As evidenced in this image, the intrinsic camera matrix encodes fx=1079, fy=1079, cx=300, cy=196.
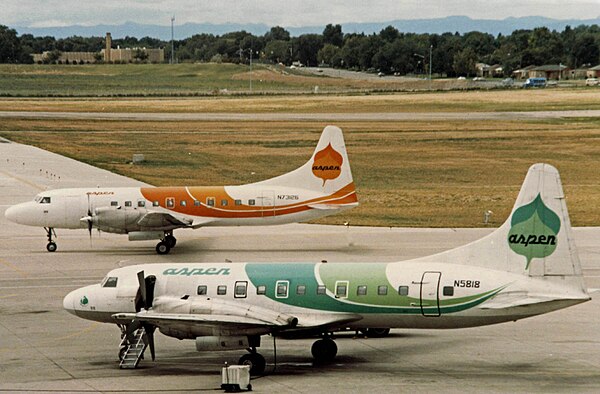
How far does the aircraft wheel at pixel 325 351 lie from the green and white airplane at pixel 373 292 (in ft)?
0.11

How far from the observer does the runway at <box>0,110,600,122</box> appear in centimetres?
14525

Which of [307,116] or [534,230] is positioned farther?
[307,116]

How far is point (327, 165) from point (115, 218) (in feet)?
36.5

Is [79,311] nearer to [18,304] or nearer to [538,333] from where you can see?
[18,304]

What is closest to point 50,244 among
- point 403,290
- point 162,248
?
point 162,248

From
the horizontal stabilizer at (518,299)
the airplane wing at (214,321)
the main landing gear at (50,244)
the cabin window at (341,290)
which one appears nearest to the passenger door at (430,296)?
the horizontal stabilizer at (518,299)

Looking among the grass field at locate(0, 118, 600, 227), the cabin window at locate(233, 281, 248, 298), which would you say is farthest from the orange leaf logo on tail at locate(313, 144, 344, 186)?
the cabin window at locate(233, 281, 248, 298)

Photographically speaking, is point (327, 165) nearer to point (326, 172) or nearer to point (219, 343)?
point (326, 172)

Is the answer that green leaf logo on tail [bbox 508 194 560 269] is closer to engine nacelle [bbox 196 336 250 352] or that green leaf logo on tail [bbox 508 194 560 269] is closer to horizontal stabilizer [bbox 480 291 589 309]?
horizontal stabilizer [bbox 480 291 589 309]

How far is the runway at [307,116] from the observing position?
14525cm

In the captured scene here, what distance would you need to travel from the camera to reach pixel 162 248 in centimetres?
5566

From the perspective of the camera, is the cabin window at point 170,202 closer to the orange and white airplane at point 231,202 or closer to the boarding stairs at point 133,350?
the orange and white airplane at point 231,202

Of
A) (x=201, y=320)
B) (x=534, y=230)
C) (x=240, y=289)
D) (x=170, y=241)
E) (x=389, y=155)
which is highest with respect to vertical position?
(x=534, y=230)

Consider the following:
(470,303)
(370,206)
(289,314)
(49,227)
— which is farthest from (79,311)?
(370,206)
